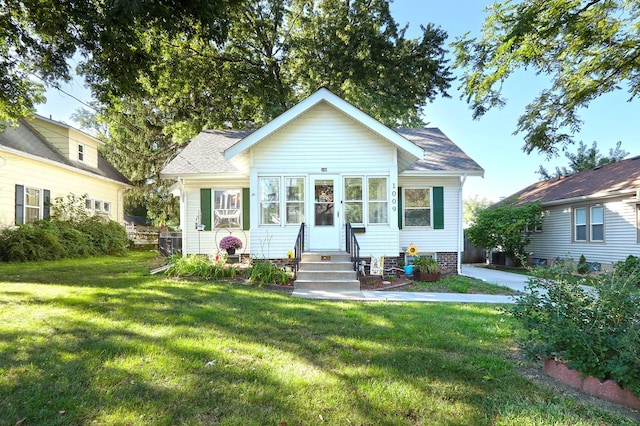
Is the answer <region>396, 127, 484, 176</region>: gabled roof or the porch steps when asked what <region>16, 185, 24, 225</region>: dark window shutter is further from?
<region>396, 127, 484, 176</region>: gabled roof

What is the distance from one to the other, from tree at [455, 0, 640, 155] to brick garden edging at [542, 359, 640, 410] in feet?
24.3

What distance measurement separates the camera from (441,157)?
11695mm

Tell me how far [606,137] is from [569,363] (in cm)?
3032

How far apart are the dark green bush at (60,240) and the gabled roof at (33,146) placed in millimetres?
2772

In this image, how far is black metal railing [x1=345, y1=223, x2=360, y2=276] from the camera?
28.1 ft

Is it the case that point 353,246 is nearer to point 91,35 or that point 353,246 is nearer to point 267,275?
point 267,275

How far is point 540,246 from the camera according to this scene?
15945 mm

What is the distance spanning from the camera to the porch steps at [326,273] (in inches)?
315

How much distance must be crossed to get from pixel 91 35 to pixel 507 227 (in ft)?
50.0

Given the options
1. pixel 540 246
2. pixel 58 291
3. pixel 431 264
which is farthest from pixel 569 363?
pixel 540 246

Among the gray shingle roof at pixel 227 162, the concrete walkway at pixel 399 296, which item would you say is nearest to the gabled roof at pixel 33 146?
the gray shingle roof at pixel 227 162

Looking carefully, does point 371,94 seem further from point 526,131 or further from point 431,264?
point 431,264

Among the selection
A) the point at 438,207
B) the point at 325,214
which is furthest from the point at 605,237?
the point at 325,214

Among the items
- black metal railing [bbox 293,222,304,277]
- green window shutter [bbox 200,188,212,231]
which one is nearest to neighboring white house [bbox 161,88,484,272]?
black metal railing [bbox 293,222,304,277]
